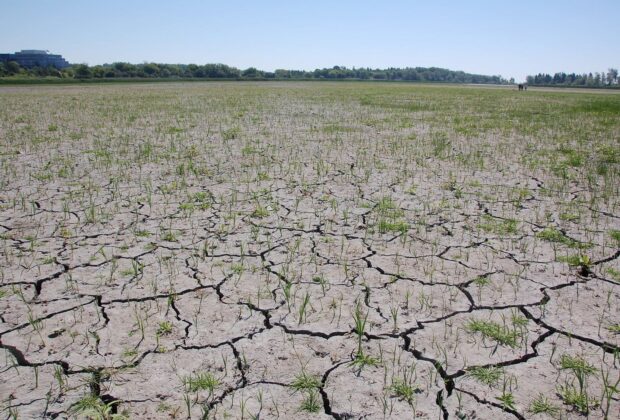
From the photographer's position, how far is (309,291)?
121 inches

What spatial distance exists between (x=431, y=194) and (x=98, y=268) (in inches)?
149

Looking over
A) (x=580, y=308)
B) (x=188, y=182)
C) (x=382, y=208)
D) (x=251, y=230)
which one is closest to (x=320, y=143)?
(x=188, y=182)

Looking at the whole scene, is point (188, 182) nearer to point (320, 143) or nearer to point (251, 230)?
point (251, 230)

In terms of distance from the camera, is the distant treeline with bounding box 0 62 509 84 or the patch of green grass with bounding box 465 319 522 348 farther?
the distant treeline with bounding box 0 62 509 84

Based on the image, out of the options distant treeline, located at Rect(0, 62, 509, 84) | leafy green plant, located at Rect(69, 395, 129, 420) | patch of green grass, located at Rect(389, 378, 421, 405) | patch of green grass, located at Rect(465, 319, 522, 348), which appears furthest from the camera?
distant treeline, located at Rect(0, 62, 509, 84)

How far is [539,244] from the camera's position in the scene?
3895mm

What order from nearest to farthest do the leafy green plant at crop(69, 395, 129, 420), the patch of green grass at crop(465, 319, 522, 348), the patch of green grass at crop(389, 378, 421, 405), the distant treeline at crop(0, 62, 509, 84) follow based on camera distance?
the leafy green plant at crop(69, 395, 129, 420) < the patch of green grass at crop(389, 378, 421, 405) < the patch of green grass at crop(465, 319, 522, 348) < the distant treeline at crop(0, 62, 509, 84)

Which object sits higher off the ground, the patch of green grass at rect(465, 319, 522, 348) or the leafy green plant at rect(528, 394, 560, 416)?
the patch of green grass at rect(465, 319, 522, 348)

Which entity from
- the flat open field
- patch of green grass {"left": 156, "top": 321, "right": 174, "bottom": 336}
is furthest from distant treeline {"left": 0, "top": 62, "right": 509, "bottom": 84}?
patch of green grass {"left": 156, "top": 321, "right": 174, "bottom": 336}

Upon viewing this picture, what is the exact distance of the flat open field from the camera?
2.10m

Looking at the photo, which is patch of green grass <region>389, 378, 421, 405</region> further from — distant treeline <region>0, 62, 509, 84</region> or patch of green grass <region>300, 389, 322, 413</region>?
distant treeline <region>0, 62, 509, 84</region>

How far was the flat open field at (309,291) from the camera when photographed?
2.10m

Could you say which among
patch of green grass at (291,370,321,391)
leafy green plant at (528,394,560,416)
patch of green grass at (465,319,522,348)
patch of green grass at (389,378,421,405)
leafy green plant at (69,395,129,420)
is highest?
patch of green grass at (465,319,522,348)

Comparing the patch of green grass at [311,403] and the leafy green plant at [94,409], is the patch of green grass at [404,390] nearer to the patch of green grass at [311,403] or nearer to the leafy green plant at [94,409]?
the patch of green grass at [311,403]
